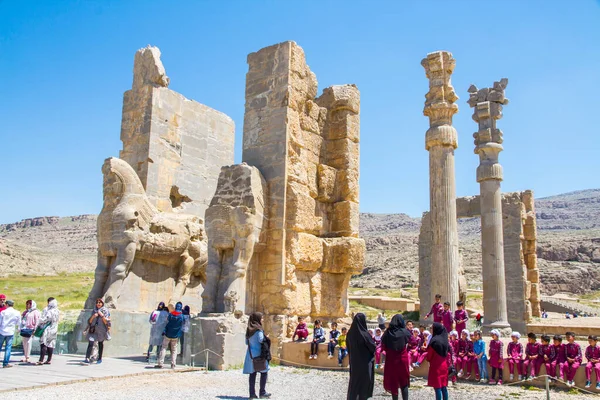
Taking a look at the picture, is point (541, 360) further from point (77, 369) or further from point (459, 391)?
point (77, 369)

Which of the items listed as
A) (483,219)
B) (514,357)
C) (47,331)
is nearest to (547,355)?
(514,357)

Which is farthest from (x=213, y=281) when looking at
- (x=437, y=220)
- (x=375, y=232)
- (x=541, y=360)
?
(x=375, y=232)

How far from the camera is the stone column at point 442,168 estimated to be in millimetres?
11547

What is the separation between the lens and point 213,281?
8.38 m

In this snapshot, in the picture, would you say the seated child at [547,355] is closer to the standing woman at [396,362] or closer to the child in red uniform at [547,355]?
the child in red uniform at [547,355]

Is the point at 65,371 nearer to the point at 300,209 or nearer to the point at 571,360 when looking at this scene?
the point at 300,209

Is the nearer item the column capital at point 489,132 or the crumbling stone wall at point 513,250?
the column capital at point 489,132

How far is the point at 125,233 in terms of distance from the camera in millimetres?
10055

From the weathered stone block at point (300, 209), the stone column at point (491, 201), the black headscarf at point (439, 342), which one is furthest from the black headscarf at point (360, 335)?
the stone column at point (491, 201)

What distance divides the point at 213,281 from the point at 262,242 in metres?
0.91

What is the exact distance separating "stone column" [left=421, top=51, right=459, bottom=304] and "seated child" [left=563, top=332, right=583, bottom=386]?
4155 mm

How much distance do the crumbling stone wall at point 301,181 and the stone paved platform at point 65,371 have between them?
1.98m

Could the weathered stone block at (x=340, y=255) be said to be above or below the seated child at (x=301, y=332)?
above

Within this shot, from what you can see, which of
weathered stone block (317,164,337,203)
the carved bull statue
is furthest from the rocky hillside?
weathered stone block (317,164,337,203)
